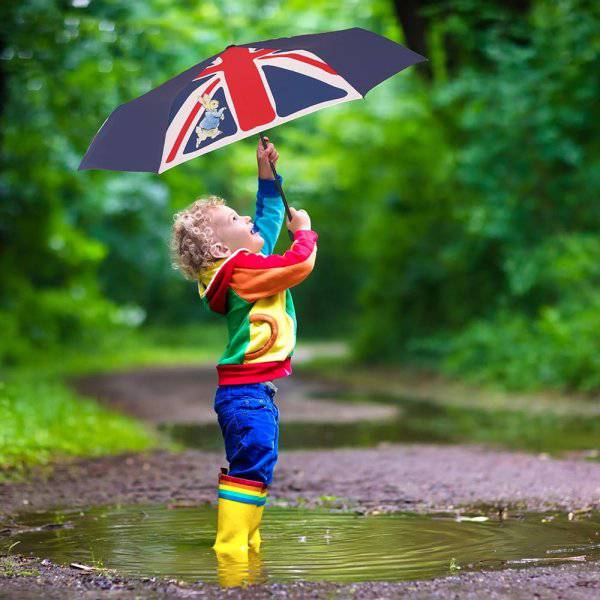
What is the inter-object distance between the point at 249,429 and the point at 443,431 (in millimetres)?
5816

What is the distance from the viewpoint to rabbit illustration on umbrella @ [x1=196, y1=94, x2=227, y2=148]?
5.71m

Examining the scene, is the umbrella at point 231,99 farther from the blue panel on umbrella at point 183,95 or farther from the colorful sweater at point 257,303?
the colorful sweater at point 257,303

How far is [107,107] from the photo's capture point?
15148 millimetres

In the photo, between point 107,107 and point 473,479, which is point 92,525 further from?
point 107,107

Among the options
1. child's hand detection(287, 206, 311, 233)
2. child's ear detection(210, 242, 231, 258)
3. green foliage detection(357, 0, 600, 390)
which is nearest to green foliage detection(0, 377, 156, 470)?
child's ear detection(210, 242, 231, 258)

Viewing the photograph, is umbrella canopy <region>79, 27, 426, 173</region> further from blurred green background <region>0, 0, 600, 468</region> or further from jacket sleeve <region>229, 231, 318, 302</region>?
blurred green background <region>0, 0, 600, 468</region>

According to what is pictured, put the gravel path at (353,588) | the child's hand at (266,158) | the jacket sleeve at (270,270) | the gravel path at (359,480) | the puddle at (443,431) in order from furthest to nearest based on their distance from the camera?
the puddle at (443,431) < the gravel path at (359,480) < the child's hand at (266,158) < the jacket sleeve at (270,270) < the gravel path at (353,588)

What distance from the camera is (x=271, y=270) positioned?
5.34 metres

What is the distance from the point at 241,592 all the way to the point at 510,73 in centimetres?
1213

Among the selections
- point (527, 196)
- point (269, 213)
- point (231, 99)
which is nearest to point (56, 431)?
point (269, 213)

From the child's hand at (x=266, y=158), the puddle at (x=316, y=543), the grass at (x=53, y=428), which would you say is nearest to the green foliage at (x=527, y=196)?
the grass at (x=53, y=428)

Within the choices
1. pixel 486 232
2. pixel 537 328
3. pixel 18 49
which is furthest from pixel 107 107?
pixel 537 328

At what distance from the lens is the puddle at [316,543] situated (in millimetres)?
4832

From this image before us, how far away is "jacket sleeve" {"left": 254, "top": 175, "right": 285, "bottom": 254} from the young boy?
0.79 ft
